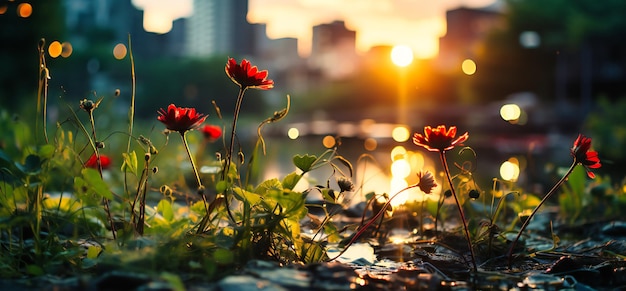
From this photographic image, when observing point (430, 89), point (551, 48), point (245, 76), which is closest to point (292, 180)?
point (245, 76)

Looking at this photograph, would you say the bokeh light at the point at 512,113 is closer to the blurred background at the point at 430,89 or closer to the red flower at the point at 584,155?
the blurred background at the point at 430,89

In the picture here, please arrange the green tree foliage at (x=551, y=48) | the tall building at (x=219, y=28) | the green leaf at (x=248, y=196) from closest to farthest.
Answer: the green leaf at (x=248, y=196) < the green tree foliage at (x=551, y=48) < the tall building at (x=219, y=28)

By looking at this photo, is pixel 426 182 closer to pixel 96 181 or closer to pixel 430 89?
pixel 96 181

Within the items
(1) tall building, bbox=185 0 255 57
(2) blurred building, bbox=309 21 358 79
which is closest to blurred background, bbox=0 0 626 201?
(2) blurred building, bbox=309 21 358 79

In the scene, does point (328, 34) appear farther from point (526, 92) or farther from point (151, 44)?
point (526, 92)

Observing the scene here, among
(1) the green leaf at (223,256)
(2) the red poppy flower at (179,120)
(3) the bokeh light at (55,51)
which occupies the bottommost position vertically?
(1) the green leaf at (223,256)

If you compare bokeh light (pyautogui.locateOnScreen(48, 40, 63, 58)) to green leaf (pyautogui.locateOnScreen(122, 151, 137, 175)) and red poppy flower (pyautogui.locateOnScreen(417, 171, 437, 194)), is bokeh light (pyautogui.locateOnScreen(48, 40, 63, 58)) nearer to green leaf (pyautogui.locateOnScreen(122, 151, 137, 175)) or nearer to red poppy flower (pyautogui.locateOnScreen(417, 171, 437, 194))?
green leaf (pyautogui.locateOnScreen(122, 151, 137, 175))

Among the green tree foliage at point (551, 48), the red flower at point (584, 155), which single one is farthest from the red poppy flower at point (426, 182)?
the green tree foliage at point (551, 48)
